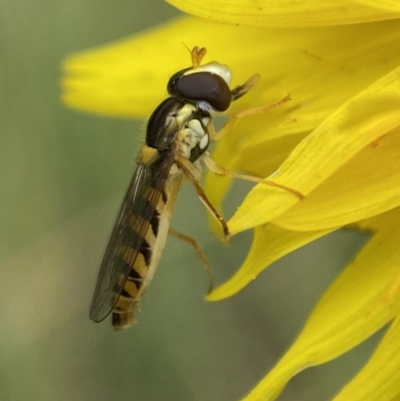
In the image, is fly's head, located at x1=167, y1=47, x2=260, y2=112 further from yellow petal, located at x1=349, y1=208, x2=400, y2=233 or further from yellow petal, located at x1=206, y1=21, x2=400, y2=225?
yellow petal, located at x1=349, y1=208, x2=400, y2=233

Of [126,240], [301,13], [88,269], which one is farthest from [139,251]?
[88,269]

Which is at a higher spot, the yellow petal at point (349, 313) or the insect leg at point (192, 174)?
the insect leg at point (192, 174)

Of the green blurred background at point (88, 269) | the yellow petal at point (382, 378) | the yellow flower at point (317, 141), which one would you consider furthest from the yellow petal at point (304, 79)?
the green blurred background at point (88, 269)

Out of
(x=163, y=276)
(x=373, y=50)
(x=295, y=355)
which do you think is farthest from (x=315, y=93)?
(x=163, y=276)

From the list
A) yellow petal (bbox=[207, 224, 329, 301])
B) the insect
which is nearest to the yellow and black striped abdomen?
the insect

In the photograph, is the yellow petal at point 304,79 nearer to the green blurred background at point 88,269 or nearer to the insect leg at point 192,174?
the insect leg at point 192,174

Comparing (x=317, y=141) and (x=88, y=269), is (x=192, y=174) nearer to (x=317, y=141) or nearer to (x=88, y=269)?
(x=317, y=141)

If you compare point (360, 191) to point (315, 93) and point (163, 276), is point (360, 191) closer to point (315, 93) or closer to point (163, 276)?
point (315, 93)
